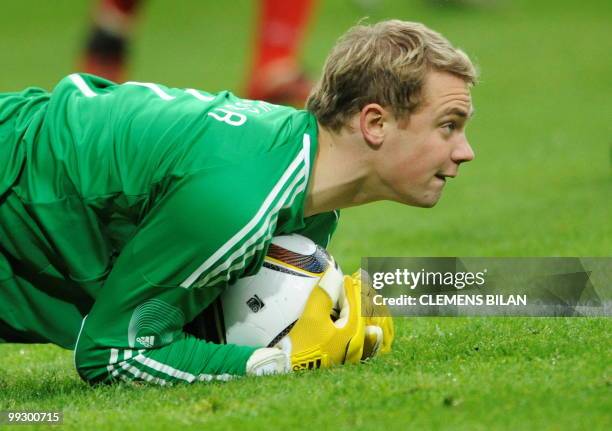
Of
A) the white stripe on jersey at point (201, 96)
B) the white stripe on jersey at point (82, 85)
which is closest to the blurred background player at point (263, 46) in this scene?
the white stripe on jersey at point (82, 85)

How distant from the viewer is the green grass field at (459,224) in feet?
15.5

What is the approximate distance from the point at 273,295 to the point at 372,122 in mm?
878

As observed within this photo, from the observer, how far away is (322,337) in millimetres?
5566

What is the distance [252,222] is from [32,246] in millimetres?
1052

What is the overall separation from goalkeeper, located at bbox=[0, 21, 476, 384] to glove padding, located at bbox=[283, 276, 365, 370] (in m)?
0.04

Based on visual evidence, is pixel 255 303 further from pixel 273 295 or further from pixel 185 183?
pixel 185 183

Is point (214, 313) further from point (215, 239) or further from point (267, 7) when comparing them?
point (267, 7)

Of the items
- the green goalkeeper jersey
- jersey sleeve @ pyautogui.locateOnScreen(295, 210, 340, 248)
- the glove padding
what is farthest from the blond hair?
the glove padding

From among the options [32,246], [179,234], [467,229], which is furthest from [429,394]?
[467,229]

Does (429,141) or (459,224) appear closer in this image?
(429,141)

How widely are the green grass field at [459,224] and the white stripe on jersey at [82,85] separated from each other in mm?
1293

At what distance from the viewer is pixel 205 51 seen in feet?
73.9

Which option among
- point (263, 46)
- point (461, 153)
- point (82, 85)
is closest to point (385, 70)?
point (461, 153)

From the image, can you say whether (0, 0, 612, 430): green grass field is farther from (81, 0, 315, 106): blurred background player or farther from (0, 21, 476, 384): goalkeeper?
(81, 0, 315, 106): blurred background player
